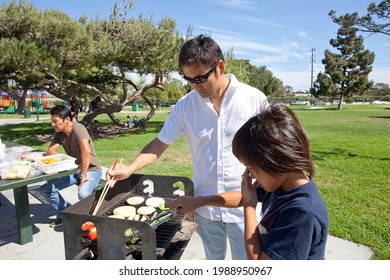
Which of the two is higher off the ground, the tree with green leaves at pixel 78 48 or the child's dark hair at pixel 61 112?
the tree with green leaves at pixel 78 48

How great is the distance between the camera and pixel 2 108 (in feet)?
114

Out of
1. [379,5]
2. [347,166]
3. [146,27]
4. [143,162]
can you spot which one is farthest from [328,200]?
[146,27]

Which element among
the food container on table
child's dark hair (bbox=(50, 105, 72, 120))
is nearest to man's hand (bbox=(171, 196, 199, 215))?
the food container on table

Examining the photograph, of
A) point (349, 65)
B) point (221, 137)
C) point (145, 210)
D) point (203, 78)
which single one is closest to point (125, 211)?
point (145, 210)

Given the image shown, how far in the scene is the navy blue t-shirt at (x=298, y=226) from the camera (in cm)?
99

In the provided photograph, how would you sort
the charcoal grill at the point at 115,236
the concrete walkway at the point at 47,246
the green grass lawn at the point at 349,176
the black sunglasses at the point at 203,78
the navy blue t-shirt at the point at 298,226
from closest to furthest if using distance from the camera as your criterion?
1. the navy blue t-shirt at the point at 298,226
2. the charcoal grill at the point at 115,236
3. the black sunglasses at the point at 203,78
4. the concrete walkway at the point at 47,246
5. the green grass lawn at the point at 349,176

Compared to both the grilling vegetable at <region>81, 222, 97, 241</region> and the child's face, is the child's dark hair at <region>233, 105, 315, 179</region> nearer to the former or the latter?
the child's face

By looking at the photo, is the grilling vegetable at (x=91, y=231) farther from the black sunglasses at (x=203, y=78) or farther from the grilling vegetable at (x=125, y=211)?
the black sunglasses at (x=203, y=78)

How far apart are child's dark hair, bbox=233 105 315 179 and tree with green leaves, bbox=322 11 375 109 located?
38.9 meters

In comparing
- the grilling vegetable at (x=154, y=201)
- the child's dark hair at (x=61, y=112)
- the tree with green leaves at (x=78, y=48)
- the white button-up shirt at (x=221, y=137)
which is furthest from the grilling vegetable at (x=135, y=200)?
the tree with green leaves at (x=78, y=48)

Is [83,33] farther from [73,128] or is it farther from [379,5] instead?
[379,5]

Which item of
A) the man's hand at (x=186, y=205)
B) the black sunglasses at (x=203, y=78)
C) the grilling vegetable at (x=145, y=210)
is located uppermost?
the black sunglasses at (x=203, y=78)

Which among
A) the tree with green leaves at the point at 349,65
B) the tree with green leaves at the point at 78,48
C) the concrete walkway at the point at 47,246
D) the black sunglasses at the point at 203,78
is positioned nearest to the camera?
the black sunglasses at the point at 203,78

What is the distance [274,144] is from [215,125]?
65cm
